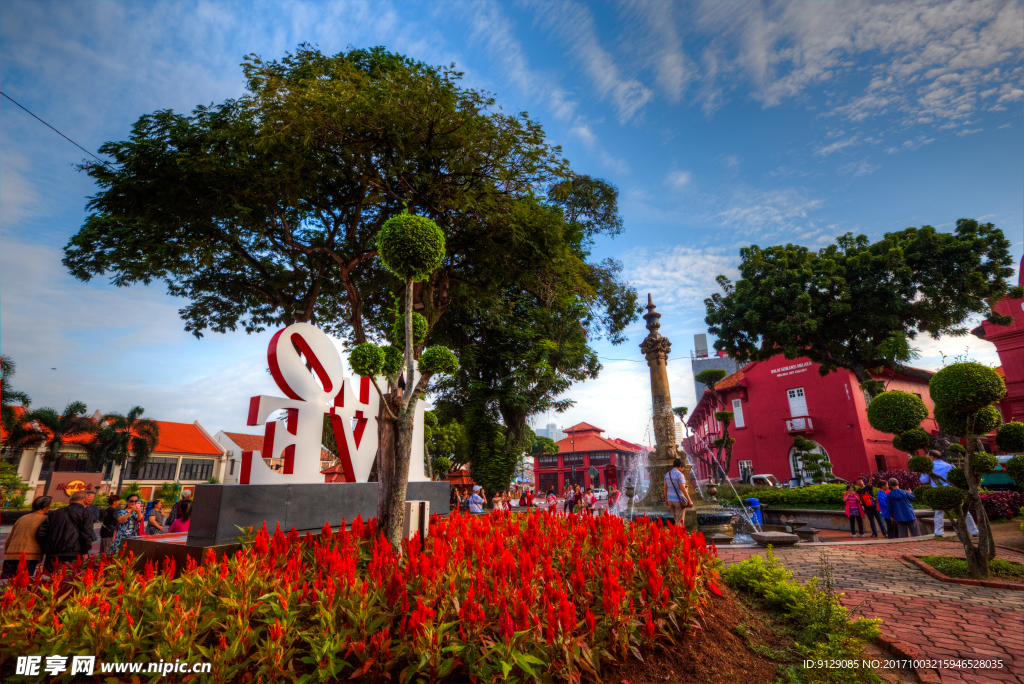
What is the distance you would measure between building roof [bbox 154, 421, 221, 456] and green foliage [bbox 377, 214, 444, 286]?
46.5 m

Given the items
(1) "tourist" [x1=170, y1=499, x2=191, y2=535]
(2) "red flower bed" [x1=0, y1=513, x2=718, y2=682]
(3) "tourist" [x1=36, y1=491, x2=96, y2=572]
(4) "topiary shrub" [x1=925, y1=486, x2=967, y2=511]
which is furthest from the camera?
(1) "tourist" [x1=170, y1=499, x2=191, y2=535]

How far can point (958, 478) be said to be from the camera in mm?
7039

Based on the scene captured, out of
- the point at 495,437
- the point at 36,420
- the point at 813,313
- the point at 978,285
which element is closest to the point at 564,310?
the point at 495,437

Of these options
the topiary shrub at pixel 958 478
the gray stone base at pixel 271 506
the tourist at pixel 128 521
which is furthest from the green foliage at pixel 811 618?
the tourist at pixel 128 521

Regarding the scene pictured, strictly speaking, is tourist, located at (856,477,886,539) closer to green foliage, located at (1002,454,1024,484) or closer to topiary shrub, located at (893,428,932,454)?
green foliage, located at (1002,454,1024,484)

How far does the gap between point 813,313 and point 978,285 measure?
A: 570cm

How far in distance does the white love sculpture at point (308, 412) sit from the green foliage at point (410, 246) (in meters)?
3.01

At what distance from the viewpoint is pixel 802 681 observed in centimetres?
340

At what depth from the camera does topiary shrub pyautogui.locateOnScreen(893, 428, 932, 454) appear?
7108 mm

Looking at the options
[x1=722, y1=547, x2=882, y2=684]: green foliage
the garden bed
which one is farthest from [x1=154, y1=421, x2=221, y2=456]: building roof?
the garden bed

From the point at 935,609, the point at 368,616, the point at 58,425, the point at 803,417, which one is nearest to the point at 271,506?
the point at 368,616

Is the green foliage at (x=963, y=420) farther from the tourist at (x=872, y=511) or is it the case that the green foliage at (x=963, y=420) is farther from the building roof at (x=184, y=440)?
the building roof at (x=184, y=440)

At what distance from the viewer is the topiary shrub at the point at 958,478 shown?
22.9 feet

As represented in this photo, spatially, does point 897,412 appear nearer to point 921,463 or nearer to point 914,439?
point 914,439
